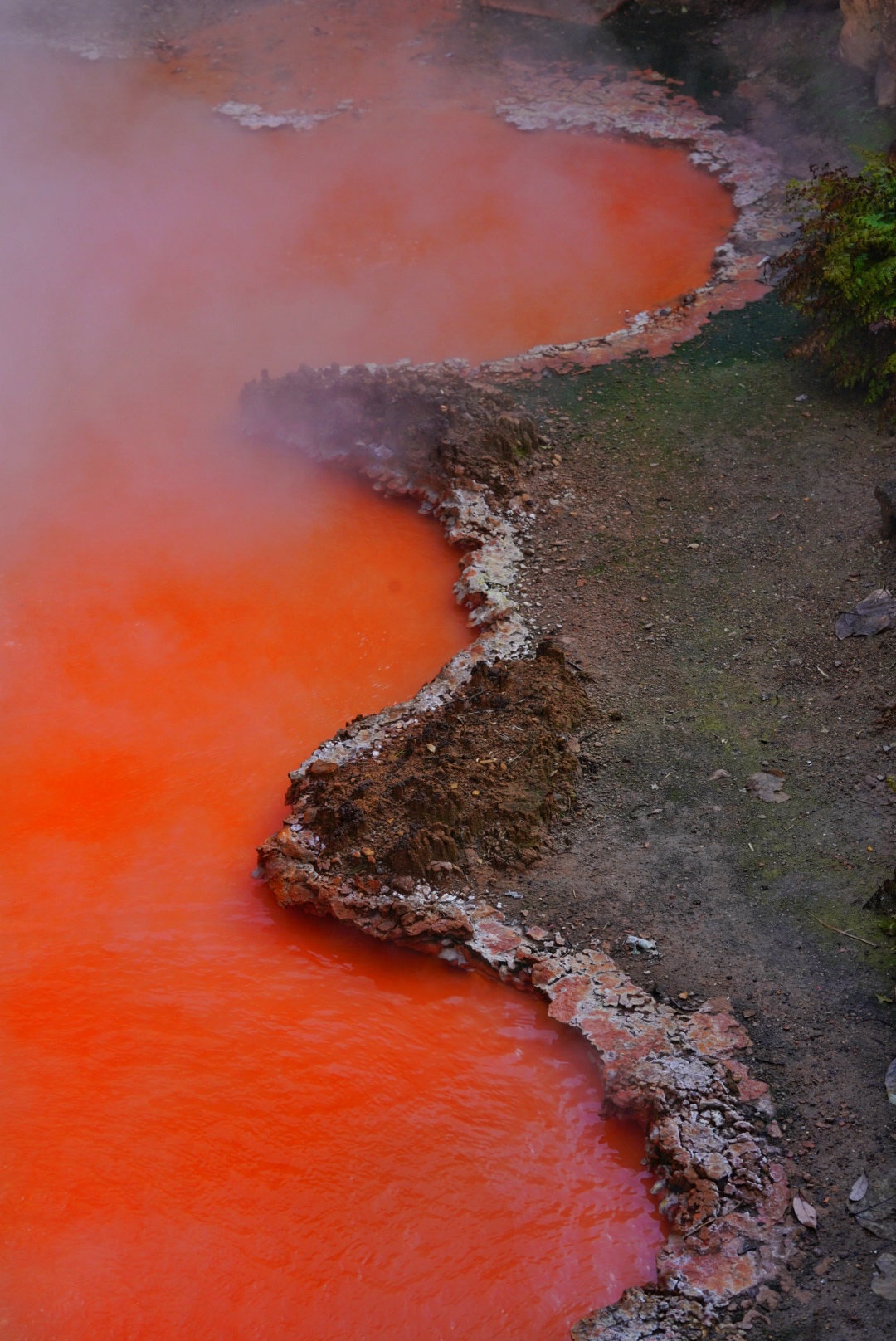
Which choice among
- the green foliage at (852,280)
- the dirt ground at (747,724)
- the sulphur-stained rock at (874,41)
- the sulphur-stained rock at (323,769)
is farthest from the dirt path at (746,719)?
the sulphur-stained rock at (874,41)

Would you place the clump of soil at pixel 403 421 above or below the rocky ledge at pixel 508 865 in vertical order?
above

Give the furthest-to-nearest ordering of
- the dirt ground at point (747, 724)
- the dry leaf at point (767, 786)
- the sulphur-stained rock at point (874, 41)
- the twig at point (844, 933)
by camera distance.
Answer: the sulphur-stained rock at point (874, 41)
the dry leaf at point (767, 786)
the twig at point (844, 933)
the dirt ground at point (747, 724)

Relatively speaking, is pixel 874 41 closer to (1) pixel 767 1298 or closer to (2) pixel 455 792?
(2) pixel 455 792

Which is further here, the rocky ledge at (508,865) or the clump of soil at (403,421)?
Result: the clump of soil at (403,421)

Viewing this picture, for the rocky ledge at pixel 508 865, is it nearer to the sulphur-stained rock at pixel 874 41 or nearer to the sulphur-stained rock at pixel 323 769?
the sulphur-stained rock at pixel 323 769

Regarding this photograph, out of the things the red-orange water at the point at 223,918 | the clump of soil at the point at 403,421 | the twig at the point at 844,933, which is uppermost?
the clump of soil at the point at 403,421

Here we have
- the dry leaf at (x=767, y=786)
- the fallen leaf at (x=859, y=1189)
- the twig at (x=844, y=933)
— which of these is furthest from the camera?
the dry leaf at (x=767, y=786)

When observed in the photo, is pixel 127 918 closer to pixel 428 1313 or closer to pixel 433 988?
pixel 433 988

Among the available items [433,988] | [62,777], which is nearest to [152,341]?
[62,777]
